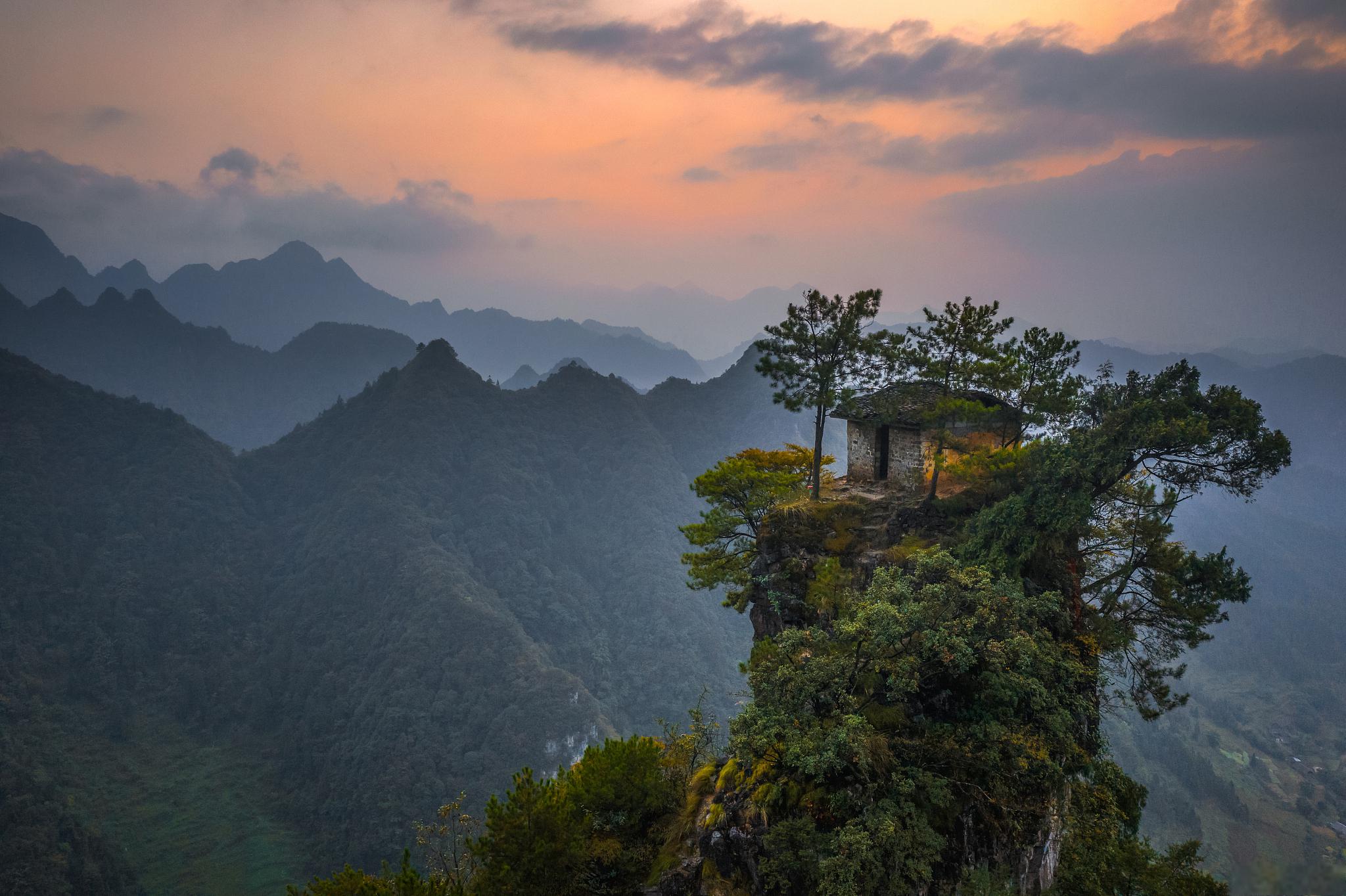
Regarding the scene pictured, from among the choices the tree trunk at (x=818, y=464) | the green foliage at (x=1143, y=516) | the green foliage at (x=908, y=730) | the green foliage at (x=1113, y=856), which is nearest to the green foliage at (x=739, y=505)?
the tree trunk at (x=818, y=464)

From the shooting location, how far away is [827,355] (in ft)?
90.7

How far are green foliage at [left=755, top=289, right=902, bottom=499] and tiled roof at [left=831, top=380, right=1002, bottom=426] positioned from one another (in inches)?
32.0

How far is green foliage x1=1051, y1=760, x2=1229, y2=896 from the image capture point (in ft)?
43.3

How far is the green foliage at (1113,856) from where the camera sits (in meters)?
13.2

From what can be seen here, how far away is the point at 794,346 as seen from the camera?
27.8 meters

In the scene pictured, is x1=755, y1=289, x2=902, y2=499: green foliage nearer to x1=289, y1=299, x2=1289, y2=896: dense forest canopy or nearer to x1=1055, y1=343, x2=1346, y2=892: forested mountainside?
x1=289, y1=299, x2=1289, y2=896: dense forest canopy

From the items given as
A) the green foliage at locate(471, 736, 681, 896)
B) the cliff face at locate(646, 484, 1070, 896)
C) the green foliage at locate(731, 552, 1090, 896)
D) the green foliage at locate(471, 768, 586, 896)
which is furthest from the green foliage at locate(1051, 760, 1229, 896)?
the green foliage at locate(471, 768, 586, 896)

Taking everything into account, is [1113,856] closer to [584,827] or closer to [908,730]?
[908,730]

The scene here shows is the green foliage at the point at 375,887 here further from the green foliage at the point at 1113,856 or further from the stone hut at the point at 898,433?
the stone hut at the point at 898,433

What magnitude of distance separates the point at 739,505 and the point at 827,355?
7.31 m

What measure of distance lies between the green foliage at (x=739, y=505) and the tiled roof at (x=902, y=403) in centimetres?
265

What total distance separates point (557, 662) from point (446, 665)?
23.9 meters

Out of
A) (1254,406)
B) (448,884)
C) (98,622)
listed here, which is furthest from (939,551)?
(98,622)

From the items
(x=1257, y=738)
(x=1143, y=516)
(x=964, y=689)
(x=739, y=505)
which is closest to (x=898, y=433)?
(x=739, y=505)
